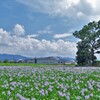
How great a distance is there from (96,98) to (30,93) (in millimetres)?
1931

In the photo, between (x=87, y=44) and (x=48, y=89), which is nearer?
(x=48, y=89)

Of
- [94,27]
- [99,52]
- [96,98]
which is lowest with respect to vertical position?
[96,98]

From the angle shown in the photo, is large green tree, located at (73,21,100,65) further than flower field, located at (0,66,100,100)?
Yes

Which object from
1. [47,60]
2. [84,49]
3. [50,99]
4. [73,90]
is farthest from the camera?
[47,60]

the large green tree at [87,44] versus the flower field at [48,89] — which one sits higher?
the large green tree at [87,44]

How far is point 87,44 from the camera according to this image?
58.0 meters

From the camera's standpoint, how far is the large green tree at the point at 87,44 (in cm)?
5792

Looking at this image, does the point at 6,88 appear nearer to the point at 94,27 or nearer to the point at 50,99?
the point at 50,99

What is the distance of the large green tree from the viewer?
5792cm

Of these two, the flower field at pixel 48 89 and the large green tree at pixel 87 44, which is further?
the large green tree at pixel 87 44

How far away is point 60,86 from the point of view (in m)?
10.6

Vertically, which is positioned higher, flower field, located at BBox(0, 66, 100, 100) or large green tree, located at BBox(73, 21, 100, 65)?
large green tree, located at BBox(73, 21, 100, 65)

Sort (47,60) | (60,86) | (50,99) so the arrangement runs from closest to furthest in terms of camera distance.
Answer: (50,99) → (60,86) → (47,60)

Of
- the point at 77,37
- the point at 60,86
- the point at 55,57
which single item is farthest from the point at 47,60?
the point at 60,86
